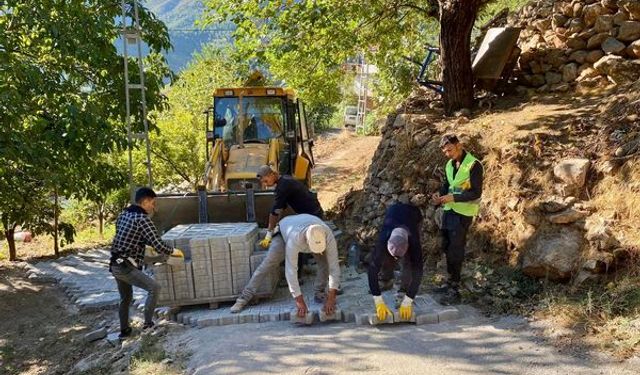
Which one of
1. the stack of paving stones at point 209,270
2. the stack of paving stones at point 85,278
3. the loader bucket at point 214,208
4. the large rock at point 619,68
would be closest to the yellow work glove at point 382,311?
the stack of paving stones at point 209,270

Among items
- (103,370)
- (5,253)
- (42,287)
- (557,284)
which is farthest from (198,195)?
(5,253)

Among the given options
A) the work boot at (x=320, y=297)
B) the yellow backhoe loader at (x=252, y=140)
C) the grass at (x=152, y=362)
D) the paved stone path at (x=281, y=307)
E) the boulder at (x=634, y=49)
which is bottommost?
the grass at (x=152, y=362)

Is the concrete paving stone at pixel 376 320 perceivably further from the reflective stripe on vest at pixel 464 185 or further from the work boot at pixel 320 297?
the reflective stripe on vest at pixel 464 185

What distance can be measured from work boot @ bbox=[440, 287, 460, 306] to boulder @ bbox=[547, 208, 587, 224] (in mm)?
1266

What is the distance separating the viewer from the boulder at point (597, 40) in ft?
27.4

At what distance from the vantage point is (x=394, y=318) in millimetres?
5090

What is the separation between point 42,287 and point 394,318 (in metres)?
6.60

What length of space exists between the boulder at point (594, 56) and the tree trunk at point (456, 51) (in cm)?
179

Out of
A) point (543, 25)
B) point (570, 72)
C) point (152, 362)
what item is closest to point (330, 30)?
point (543, 25)

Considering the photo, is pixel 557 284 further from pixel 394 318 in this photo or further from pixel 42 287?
pixel 42 287

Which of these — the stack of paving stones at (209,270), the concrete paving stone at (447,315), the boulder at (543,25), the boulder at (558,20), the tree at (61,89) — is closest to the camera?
the concrete paving stone at (447,315)

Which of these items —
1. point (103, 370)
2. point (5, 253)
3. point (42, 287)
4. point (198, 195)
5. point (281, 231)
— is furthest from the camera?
point (5, 253)

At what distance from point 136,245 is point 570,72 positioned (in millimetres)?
7088

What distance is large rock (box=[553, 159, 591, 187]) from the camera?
5.79 metres
